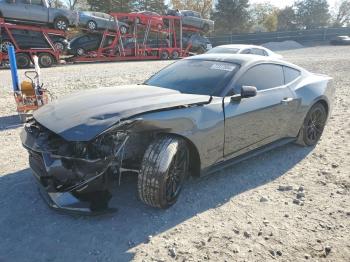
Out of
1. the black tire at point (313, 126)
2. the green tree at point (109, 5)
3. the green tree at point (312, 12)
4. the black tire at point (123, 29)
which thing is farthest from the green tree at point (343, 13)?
the black tire at point (313, 126)

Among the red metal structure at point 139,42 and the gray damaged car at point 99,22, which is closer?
the gray damaged car at point 99,22

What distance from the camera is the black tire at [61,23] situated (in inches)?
743

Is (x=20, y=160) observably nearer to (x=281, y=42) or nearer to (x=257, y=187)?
(x=257, y=187)

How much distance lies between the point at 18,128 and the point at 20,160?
1.86m

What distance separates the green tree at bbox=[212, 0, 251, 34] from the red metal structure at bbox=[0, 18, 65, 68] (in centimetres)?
3313

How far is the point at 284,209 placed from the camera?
3.81 meters

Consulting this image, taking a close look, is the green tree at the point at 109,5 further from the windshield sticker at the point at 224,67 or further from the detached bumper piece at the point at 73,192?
the detached bumper piece at the point at 73,192

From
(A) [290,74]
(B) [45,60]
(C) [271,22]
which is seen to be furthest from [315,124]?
(C) [271,22]

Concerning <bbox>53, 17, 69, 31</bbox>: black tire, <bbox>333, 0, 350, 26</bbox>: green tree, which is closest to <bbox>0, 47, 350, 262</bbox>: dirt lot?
<bbox>53, 17, 69, 31</bbox>: black tire

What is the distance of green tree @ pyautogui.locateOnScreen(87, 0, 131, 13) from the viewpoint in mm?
Result: 42219

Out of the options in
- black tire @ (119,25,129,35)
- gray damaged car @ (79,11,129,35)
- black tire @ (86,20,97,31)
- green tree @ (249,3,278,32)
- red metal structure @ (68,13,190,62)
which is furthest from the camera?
green tree @ (249,3,278,32)

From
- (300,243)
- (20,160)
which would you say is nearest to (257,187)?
(300,243)

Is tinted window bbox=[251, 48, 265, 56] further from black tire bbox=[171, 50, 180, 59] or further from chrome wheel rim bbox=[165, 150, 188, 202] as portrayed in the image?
black tire bbox=[171, 50, 180, 59]

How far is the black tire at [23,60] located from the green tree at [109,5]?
26669 mm
